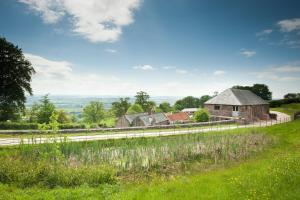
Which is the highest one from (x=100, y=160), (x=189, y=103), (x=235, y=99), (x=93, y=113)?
(x=189, y=103)

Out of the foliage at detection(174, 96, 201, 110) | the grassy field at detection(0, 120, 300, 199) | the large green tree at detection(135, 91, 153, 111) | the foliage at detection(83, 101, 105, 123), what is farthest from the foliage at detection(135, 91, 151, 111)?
the grassy field at detection(0, 120, 300, 199)

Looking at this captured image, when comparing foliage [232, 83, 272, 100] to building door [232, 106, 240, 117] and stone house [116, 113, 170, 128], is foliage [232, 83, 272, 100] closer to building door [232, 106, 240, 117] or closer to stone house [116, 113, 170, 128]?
building door [232, 106, 240, 117]

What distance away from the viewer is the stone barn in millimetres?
59469

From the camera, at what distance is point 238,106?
5922cm

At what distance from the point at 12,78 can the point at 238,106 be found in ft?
166

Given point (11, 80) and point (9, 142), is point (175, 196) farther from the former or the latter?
point (11, 80)

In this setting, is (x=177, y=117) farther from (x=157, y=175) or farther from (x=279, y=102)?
(x=157, y=175)

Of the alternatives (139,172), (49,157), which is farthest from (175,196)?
(49,157)

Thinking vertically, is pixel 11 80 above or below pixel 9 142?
above

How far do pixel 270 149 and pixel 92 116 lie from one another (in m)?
77.0

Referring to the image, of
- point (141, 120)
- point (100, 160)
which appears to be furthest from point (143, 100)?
point (100, 160)

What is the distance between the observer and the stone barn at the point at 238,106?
59469 mm

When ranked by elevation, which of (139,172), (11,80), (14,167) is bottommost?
(139,172)

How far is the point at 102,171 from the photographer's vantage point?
14359mm
